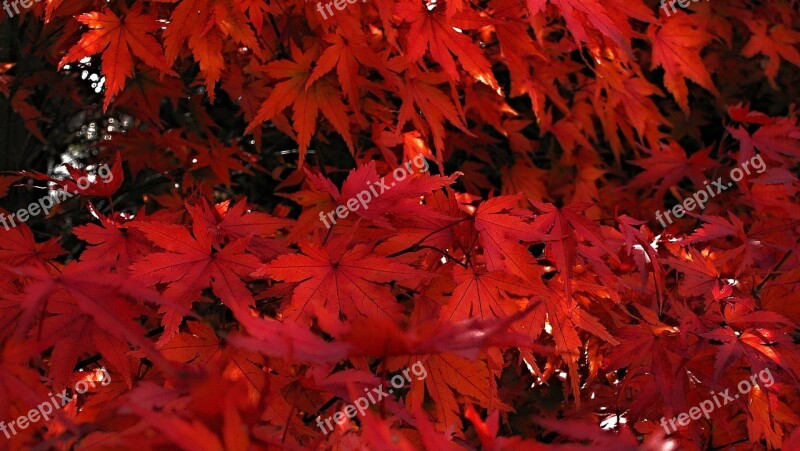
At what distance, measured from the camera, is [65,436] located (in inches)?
24.0

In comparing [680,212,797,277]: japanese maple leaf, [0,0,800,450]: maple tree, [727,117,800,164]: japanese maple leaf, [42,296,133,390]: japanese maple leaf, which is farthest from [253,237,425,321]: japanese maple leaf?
[727,117,800,164]: japanese maple leaf

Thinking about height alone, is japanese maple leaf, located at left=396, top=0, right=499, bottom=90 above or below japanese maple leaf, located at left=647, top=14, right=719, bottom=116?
above

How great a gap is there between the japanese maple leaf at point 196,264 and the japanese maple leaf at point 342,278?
0.06m

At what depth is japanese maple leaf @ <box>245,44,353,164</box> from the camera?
1457 millimetres

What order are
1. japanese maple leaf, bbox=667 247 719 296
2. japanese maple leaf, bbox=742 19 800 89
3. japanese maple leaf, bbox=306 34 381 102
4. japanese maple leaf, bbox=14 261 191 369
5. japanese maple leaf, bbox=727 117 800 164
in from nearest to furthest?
1. japanese maple leaf, bbox=14 261 191 369
2. japanese maple leaf, bbox=667 247 719 296
3. japanese maple leaf, bbox=306 34 381 102
4. japanese maple leaf, bbox=727 117 800 164
5. japanese maple leaf, bbox=742 19 800 89

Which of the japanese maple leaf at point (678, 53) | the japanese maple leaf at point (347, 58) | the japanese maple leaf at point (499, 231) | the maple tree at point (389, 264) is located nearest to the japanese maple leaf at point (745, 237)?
the maple tree at point (389, 264)

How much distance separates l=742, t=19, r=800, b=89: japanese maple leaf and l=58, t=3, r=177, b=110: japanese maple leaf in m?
1.78

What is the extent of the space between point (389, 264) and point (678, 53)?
1281 millimetres

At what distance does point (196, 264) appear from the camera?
1.11 m

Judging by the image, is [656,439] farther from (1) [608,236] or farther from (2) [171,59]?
(2) [171,59]

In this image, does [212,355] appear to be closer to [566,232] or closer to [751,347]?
[566,232]

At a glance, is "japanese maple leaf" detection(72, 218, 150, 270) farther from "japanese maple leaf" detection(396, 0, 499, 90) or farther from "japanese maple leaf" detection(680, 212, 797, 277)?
"japanese maple leaf" detection(680, 212, 797, 277)

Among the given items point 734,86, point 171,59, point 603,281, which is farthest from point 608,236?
point 734,86

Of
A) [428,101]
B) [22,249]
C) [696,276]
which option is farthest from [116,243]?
[696,276]
